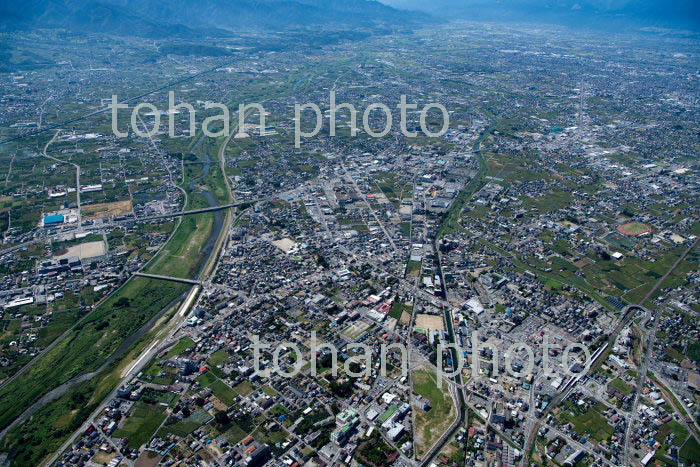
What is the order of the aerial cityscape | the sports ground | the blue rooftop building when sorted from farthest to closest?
the blue rooftop building, the sports ground, the aerial cityscape

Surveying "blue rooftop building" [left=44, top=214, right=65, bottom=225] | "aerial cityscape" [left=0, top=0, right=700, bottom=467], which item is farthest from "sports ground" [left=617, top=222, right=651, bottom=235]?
"blue rooftop building" [left=44, top=214, right=65, bottom=225]

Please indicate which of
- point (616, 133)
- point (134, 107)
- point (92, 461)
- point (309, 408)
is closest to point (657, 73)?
point (616, 133)

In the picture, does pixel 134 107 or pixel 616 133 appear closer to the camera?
pixel 616 133

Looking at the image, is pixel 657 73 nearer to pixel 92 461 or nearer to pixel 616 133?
pixel 616 133

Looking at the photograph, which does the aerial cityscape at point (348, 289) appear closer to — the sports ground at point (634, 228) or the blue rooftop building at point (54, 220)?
the sports ground at point (634, 228)

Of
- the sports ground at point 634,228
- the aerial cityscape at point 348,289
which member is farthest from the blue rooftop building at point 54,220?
the sports ground at point 634,228

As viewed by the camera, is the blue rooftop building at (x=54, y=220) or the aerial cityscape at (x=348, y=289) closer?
the aerial cityscape at (x=348, y=289)

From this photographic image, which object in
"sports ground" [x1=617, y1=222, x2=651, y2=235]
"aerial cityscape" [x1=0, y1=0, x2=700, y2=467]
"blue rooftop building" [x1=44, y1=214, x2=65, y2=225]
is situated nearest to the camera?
"aerial cityscape" [x1=0, y1=0, x2=700, y2=467]

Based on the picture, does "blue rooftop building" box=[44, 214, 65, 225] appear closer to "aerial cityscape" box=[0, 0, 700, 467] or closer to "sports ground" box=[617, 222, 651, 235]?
"aerial cityscape" box=[0, 0, 700, 467]
